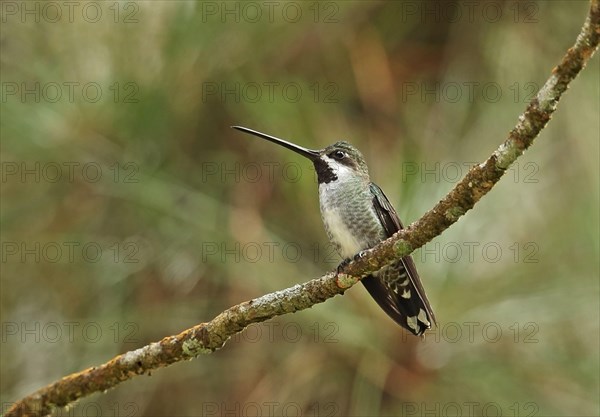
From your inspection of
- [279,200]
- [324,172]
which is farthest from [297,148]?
[279,200]

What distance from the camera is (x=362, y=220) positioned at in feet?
8.91

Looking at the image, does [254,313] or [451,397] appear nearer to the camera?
[254,313]

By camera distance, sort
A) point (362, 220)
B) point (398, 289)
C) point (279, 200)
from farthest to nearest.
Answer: point (279, 200)
point (362, 220)
point (398, 289)

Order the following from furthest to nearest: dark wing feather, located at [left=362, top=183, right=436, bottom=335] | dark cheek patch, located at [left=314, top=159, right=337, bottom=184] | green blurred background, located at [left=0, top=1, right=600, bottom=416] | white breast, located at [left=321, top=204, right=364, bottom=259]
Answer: dark cheek patch, located at [left=314, top=159, right=337, bottom=184]
white breast, located at [left=321, top=204, right=364, bottom=259]
green blurred background, located at [left=0, top=1, right=600, bottom=416]
dark wing feather, located at [left=362, top=183, right=436, bottom=335]

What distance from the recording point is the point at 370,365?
248 cm

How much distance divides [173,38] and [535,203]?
1235 mm

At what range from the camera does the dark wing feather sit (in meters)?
2.32

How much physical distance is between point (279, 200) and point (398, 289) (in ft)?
2.22

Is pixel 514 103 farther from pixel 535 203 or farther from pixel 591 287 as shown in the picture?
pixel 591 287

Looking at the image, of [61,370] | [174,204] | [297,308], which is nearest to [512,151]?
[297,308]

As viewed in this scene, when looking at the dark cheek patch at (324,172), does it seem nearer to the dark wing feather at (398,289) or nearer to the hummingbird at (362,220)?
the hummingbird at (362,220)

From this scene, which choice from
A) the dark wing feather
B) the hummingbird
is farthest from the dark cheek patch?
the dark wing feather

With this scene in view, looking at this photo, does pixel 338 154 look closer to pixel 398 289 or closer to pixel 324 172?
pixel 324 172

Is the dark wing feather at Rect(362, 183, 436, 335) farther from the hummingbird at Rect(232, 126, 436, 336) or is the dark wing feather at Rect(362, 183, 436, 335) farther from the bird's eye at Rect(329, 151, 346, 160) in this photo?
the bird's eye at Rect(329, 151, 346, 160)
